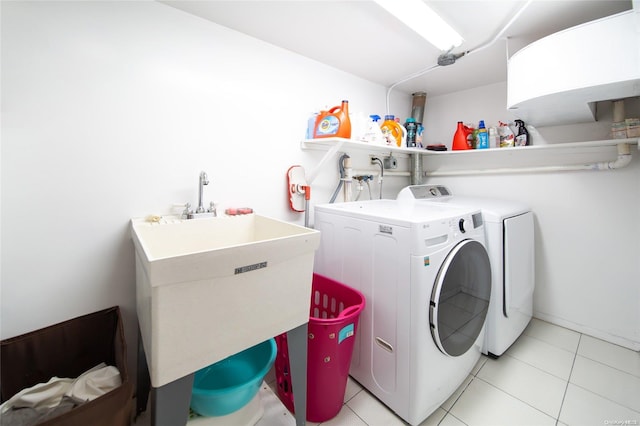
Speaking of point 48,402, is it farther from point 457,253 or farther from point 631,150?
point 631,150

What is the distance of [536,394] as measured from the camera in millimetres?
1422

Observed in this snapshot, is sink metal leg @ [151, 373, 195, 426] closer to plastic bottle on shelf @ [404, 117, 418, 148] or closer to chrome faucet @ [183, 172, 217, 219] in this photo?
chrome faucet @ [183, 172, 217, 219]

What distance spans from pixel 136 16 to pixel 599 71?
7.58ft

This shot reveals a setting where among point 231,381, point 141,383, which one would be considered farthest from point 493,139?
point 141,383

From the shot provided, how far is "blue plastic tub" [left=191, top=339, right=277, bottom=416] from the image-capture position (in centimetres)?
99

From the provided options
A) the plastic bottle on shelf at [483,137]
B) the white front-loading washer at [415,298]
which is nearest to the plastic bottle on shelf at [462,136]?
the plastic bottle on shelf at [483,137]

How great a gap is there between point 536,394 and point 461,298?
2.42 feet

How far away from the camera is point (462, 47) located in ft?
5.70

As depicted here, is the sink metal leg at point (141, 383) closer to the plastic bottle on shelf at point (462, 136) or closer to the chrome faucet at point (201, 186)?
the chrome faucet at point (201, 186)

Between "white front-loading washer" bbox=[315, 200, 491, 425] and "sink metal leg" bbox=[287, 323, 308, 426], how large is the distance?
471 millimetres

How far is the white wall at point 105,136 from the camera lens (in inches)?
38.9

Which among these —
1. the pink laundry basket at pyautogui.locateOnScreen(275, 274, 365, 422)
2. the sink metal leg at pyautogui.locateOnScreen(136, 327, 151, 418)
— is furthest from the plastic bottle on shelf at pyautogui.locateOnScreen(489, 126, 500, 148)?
the sink metal leg at pyautogui.locateOnScreen(136, 327, 151, 418)

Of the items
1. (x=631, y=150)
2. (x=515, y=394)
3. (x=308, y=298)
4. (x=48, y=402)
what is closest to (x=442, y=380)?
(x=515, y=394)

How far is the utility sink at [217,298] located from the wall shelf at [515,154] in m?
1.02
